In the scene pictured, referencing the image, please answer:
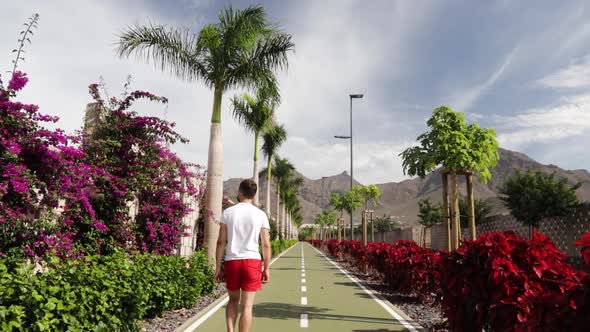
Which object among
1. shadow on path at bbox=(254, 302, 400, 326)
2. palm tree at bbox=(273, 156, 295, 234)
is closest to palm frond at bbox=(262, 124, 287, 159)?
palm tree at bbox=(273, 156, 295, 234)

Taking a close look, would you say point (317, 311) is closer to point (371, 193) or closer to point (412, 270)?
point (412, 270)

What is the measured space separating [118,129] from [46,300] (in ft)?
20.4

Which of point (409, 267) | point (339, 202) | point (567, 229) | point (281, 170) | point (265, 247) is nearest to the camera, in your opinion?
point (265, 247)

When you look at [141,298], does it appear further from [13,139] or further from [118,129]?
[118,129]

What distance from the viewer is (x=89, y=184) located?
798 centimetres

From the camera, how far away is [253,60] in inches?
523

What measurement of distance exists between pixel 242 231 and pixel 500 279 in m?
3.06

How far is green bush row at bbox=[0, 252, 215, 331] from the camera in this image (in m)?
3.94

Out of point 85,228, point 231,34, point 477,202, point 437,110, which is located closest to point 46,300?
point 85,228

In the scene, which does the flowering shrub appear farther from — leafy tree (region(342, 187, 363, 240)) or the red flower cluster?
leafy tree (region(342, 187, 363, 240))

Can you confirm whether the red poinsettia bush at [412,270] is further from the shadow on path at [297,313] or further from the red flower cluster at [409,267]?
the shadow on path at [297,313]

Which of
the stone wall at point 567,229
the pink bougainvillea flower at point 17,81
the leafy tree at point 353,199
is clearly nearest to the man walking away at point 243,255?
the pink bougainvillea flower at point 17,81

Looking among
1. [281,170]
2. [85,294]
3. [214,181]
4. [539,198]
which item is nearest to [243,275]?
[85,294]

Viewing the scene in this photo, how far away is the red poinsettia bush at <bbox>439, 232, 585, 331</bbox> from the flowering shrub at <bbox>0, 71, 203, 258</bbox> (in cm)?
592
